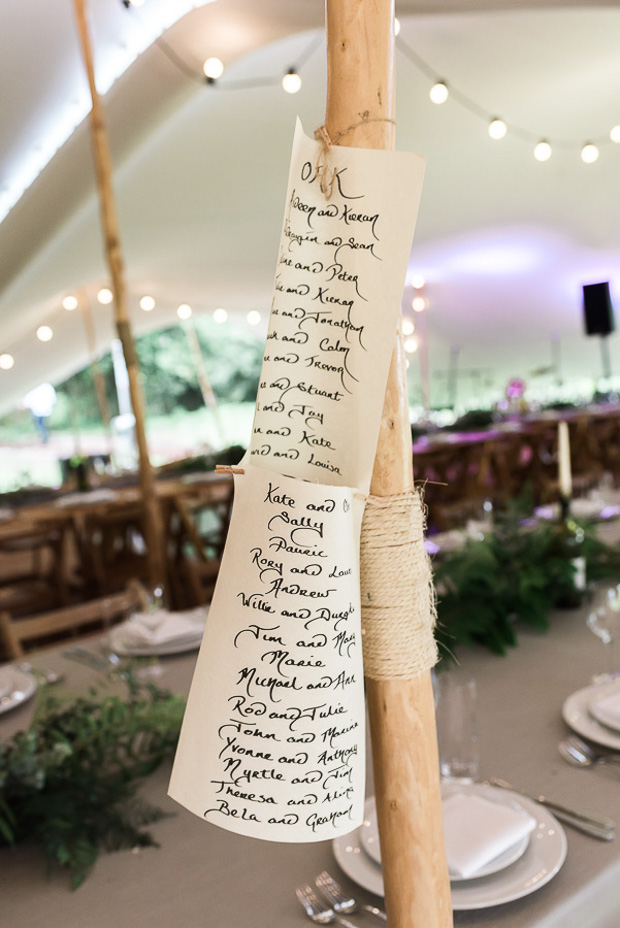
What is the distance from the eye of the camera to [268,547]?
1.83 ft

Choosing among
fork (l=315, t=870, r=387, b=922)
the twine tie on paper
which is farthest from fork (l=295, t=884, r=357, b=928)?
the twine tie on paper

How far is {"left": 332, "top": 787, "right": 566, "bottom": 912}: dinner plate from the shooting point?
0.83 metres

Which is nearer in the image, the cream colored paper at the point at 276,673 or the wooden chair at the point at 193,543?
the cream colored paper at the point at 276,673

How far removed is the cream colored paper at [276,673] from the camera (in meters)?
0.56

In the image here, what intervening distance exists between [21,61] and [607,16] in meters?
4.56

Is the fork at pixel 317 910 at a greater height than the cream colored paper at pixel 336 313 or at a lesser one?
Answer: lesser

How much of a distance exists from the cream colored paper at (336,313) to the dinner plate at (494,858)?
471mm

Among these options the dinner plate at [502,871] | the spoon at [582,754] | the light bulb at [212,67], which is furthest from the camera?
the light bulb at [212,67]

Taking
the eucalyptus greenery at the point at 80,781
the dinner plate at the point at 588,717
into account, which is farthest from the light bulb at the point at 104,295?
the dinner plate at the point at 588,717

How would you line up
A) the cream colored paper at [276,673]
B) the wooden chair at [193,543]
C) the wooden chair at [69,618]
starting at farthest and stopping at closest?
1. the wooden chair at [193,543]
2. the wooden chair at [69,618]
3. the cream colored paper at [276,673]

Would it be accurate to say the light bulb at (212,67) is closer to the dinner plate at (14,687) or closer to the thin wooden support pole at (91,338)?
the dinner plate at (14,687)

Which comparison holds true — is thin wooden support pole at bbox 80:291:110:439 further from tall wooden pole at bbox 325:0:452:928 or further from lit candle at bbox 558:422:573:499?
tall wooden pole at bbox 325:0:452:928

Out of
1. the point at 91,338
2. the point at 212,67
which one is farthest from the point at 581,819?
the point at 91,338

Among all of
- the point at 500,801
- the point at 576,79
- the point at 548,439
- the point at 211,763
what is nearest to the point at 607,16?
the point at 576,79
